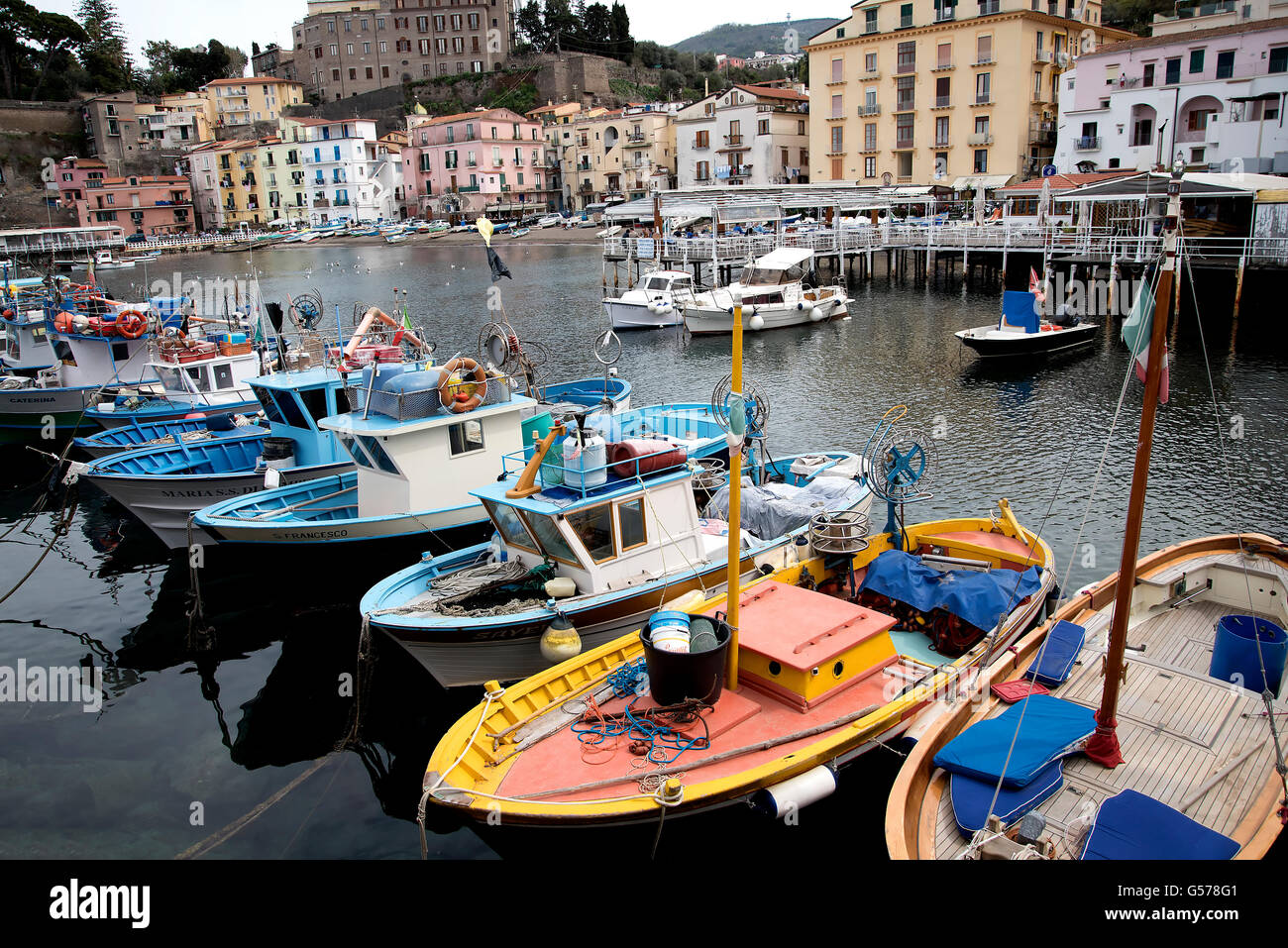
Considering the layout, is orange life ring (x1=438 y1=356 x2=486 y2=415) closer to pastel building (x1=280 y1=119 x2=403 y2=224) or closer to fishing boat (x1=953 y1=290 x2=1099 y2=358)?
fishing boat (x1=953 y1=290 x2=1099 y2=358)

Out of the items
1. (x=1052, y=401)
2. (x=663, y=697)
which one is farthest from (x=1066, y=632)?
(x=1052, y=401)

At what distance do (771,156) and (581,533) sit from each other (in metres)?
74.9

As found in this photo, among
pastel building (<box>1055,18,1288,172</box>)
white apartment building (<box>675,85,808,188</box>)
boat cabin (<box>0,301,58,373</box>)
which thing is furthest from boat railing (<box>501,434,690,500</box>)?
white apartment building (<box>675,85,808,188</box>)

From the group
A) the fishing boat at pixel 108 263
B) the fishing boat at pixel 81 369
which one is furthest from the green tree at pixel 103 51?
the fishing boat at pixel 81 369

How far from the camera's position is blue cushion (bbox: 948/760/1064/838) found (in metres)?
7.79

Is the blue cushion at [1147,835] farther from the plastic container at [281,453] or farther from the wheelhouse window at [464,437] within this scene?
the plastic container at [281,453]

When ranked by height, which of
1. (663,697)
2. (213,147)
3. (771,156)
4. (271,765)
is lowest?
(271,765)

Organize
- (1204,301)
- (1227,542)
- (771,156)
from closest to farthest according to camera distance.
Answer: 1. (1227,542)
2. (1204,301)
3. (771,156)

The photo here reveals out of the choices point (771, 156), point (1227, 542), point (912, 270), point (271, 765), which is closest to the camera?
point (271, 765)

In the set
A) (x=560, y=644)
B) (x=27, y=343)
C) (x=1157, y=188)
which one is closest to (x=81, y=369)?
(x=27, y=343)

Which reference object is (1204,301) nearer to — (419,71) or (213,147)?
(213,147)

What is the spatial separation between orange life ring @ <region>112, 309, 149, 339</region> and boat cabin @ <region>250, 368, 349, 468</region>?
34.5ft

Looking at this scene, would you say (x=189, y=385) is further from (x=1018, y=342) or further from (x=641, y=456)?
(x=1018, y=342)

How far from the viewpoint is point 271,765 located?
11.5m
